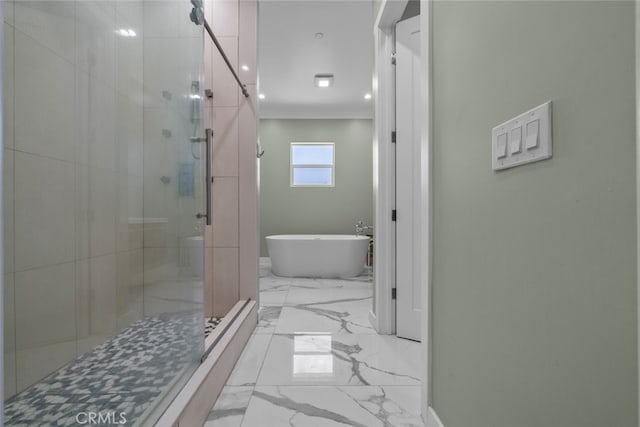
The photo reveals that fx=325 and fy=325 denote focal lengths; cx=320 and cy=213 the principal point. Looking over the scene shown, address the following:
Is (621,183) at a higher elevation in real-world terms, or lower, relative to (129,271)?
higher

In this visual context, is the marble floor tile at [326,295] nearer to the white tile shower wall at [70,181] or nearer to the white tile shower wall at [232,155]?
the white tile shower wall at [232,155]

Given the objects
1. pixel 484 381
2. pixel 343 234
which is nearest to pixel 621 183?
pixel 484 381

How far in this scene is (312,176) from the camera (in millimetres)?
5898

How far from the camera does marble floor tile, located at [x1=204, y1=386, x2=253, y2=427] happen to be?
4.25ft

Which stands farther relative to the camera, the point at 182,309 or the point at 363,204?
the point at 363,204

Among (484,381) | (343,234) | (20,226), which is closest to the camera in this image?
(484,381)

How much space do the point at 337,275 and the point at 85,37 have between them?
3660 mm

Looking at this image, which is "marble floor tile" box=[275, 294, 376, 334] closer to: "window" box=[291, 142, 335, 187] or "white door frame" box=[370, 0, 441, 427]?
"white door frame" box=[370, 0, 441, 427]

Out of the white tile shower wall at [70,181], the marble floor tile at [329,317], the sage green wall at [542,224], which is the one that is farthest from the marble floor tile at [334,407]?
the marble floor tile at [329,317]

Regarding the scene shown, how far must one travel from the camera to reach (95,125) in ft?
4.55

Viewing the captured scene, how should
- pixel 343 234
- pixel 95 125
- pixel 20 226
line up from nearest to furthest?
1. pixel 20 226
2. pixel 95 125
3. pixel 343 234

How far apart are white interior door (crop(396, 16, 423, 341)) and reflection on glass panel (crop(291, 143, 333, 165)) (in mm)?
3711

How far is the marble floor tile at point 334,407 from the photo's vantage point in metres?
1.30

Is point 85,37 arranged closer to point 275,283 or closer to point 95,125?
point 95,125
